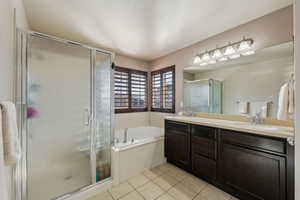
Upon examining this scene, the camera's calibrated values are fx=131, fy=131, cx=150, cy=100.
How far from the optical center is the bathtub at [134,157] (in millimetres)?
1942

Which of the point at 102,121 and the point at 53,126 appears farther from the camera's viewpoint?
the point at 102,121

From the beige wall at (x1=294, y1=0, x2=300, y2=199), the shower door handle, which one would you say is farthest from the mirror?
the shower door handle

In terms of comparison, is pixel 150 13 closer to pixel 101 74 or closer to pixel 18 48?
pixel 101 74

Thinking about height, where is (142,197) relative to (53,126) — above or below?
below

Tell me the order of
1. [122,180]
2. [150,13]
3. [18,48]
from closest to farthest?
[18,48] → [150,13] → [122,180]

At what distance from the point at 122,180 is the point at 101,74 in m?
1.64

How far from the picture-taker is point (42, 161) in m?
1.65

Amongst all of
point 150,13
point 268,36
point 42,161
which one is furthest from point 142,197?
point 268,36

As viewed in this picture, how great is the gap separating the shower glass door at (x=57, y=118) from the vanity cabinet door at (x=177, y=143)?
1345mm

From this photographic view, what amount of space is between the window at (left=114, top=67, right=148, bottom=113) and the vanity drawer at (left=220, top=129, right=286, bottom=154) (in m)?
2.13

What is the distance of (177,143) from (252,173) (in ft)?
3.50

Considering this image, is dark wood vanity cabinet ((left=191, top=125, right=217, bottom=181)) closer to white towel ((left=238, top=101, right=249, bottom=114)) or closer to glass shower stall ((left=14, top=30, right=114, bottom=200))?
white towel ((left=238, top=101, right=249, bottom=114))

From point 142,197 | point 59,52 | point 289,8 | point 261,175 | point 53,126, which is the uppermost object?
point 289,8

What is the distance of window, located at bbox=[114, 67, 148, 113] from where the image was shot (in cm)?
309
